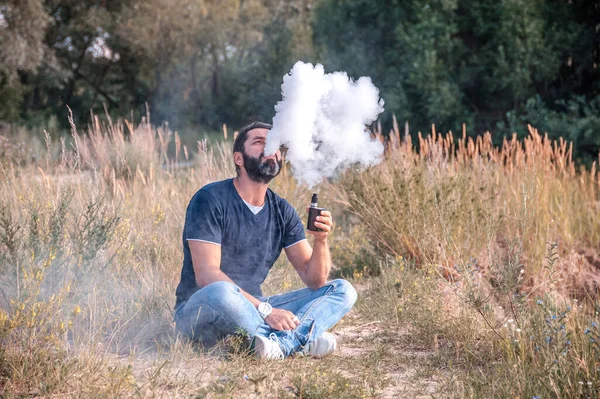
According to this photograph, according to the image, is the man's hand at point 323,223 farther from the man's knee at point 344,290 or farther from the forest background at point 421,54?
the forest background at point 421,54

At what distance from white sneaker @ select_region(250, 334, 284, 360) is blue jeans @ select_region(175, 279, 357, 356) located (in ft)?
0.22

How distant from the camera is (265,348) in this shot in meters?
3.57

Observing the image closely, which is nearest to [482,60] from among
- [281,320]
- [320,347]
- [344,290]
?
[344,290]

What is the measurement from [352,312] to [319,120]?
191cm

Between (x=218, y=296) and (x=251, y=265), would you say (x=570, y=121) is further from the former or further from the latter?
(x=218, y=296)

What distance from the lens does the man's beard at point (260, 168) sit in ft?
12.2

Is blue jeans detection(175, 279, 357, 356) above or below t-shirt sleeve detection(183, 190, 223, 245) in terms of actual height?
below

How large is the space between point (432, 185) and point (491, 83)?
9.67 meters

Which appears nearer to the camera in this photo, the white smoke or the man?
the white smoke

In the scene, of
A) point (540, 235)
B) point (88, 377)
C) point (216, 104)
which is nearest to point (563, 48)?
point (540, 235)

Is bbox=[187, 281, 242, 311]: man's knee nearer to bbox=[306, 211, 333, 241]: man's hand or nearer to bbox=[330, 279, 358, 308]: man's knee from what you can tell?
bbox=[306, 211, 333, 241]: man's hand

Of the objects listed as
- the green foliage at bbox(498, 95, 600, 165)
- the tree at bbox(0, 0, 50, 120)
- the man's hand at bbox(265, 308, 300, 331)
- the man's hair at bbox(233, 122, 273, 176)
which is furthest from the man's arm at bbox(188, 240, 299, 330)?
the tree at bbox(0, 0, 50, 120)

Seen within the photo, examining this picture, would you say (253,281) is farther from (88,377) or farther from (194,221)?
(88,377)

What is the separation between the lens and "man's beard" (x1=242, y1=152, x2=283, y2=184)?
146 inches
